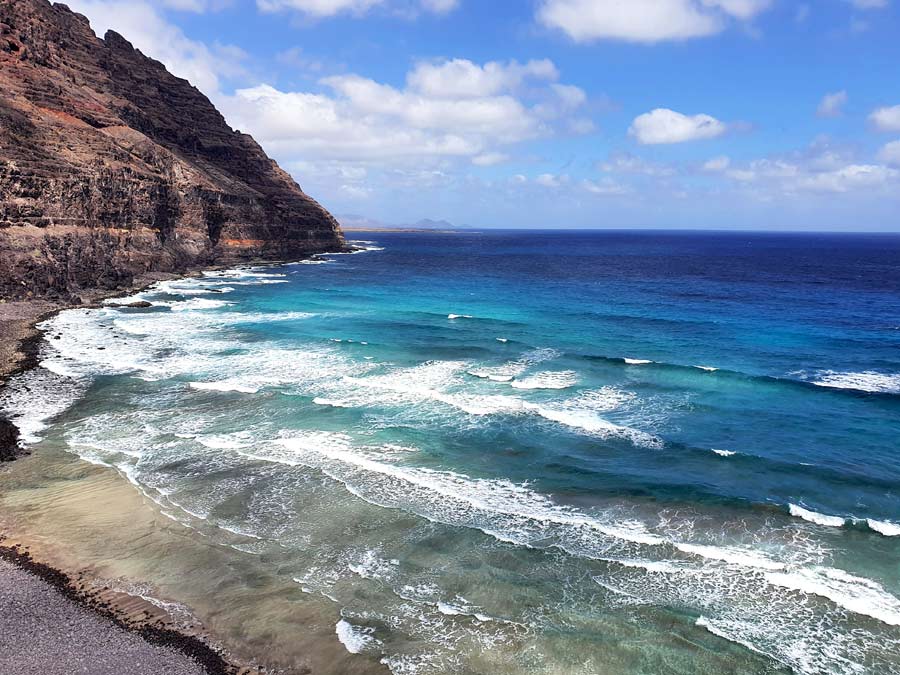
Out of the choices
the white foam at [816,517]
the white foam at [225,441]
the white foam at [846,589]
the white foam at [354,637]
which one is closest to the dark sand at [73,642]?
the white foam at [354,637]

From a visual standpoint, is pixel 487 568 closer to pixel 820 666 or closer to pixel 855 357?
pixel 820 666

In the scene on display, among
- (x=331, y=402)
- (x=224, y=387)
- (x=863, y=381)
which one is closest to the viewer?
(x=331, y=402)

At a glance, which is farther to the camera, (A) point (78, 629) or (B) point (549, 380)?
(B) point (549, 380)

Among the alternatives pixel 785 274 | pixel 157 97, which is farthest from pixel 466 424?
pixel 157 97

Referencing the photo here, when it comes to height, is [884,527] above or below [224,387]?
below

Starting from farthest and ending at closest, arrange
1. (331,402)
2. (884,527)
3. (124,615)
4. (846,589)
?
(331,402), (884,527), (846,589), (124,615)

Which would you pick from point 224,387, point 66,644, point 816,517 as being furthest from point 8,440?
point 816,517

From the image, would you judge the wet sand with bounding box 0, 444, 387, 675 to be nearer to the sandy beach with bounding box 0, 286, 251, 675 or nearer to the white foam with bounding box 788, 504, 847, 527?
the sandy beach with bounding box 0, 286, 251, 675

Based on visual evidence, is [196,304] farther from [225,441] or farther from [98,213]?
[225,441]
